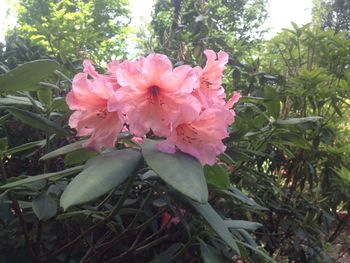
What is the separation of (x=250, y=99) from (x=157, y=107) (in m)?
0.52

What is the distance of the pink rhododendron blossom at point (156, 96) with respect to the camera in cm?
75

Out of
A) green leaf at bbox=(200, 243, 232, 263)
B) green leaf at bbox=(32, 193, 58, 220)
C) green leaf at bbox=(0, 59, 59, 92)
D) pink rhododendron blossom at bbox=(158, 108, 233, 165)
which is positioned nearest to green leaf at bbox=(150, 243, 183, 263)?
green leaf at bbox=(200, 243, 232, 263)

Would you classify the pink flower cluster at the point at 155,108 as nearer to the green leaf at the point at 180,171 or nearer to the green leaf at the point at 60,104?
the green leaf at the point at 180,171

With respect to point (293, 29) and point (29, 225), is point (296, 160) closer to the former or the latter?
point (293, 29)

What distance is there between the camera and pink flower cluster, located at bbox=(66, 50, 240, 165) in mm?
754

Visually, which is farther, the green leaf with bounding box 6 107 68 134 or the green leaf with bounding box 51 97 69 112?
the green leaf with bounding box 51 97 69 112

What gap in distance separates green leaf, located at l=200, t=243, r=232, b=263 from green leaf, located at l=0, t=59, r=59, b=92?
0.52m

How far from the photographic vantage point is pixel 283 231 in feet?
7.07

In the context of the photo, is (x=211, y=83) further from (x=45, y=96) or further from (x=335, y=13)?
(x=335, y=13)

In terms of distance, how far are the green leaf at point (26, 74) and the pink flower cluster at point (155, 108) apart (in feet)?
0.20

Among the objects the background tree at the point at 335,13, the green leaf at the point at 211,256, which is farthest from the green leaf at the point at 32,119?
the background tree at the point at 335,13

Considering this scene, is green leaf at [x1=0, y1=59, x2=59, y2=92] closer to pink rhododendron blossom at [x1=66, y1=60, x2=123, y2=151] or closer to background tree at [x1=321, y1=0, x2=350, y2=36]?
pink rhododendron blossom at [x1=66, y1=60, x2=123, y2=151]

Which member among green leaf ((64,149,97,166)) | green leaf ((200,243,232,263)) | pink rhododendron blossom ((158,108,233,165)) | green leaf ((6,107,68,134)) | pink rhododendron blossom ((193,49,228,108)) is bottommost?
green leaf ((200,243,232,263))

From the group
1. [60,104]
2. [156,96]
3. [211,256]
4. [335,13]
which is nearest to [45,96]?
[60,104]
